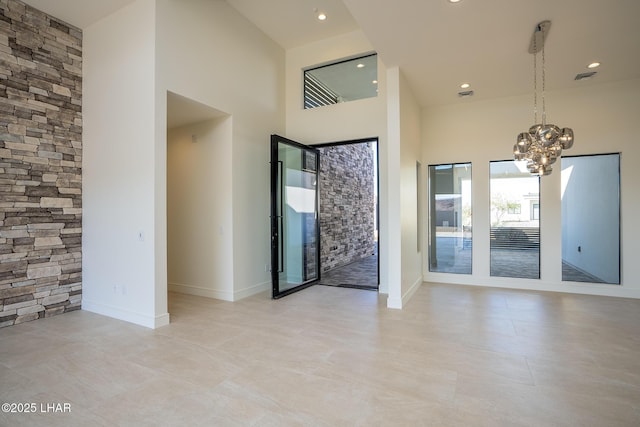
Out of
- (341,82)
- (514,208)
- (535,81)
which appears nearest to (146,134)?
(341,82)

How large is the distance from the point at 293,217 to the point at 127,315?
9.12 ft

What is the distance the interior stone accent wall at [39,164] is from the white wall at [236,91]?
159 centimetres

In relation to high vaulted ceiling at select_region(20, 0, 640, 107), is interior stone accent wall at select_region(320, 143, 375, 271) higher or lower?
lower

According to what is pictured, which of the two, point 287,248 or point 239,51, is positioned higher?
point 239,51

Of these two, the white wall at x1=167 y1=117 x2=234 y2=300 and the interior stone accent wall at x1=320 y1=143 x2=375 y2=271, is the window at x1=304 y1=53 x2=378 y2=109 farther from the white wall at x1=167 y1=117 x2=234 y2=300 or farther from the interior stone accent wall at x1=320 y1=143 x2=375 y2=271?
the white wall at x1=167 y1=117 x2=234 y2=300

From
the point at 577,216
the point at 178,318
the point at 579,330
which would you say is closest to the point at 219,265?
the point at 178,318

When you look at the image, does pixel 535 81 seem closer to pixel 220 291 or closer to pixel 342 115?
pixel 342 115

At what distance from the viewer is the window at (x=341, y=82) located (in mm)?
5590

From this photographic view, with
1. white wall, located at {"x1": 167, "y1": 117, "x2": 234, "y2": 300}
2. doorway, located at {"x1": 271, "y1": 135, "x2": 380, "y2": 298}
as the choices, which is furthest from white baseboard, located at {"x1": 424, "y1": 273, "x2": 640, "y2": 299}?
white wall, located at {"x1": 167, "y1": 117, "x2": 234, "y2": 300}

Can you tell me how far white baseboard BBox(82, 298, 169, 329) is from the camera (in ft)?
12.1

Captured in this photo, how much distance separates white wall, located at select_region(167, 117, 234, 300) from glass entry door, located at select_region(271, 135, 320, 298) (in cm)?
69

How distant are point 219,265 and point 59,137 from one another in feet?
8.88

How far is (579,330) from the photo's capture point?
3541 mm

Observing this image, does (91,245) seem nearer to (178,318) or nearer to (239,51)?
(178,318)
